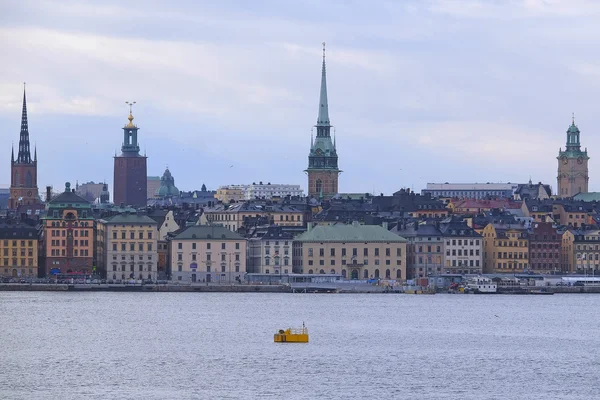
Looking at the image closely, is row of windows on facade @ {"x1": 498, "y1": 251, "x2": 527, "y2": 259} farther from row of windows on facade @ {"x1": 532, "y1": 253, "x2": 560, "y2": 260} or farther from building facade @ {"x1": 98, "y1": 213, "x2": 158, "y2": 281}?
building facade @ {"x1": 98, "y1": 213, "x2": 158, "y2": 281}

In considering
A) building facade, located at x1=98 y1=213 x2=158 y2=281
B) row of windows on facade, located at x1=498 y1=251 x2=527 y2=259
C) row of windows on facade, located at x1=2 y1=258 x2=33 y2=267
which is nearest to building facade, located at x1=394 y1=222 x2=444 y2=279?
row of windows on facade, located at x1=498 y1=251 x2=527 y2=259

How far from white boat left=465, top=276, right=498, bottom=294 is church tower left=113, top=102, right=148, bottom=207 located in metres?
71.2

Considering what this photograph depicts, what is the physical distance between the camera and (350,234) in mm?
120938

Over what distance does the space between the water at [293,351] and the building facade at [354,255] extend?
71.1 feet

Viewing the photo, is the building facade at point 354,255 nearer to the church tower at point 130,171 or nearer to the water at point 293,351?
the water at point 293,351

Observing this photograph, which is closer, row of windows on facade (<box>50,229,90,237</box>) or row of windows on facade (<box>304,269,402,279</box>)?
row of windows on facade (<box>50,229,90,237</box>)

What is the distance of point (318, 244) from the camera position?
121m

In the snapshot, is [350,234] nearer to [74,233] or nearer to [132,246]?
[132,246]

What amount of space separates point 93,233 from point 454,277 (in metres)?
24.3

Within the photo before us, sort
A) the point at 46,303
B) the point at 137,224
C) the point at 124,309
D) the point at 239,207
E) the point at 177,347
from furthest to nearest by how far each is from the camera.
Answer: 1. the point at 239,207
2. the point at 137,224
3. the point at 46,303
4. the point at 124,309
5. the point at 177,347

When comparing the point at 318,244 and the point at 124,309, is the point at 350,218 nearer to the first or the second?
the point at 318,244

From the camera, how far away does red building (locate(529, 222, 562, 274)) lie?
428 ft

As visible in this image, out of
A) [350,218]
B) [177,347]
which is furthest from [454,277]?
[177,347]

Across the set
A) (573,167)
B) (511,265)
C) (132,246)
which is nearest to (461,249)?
(511,265)
